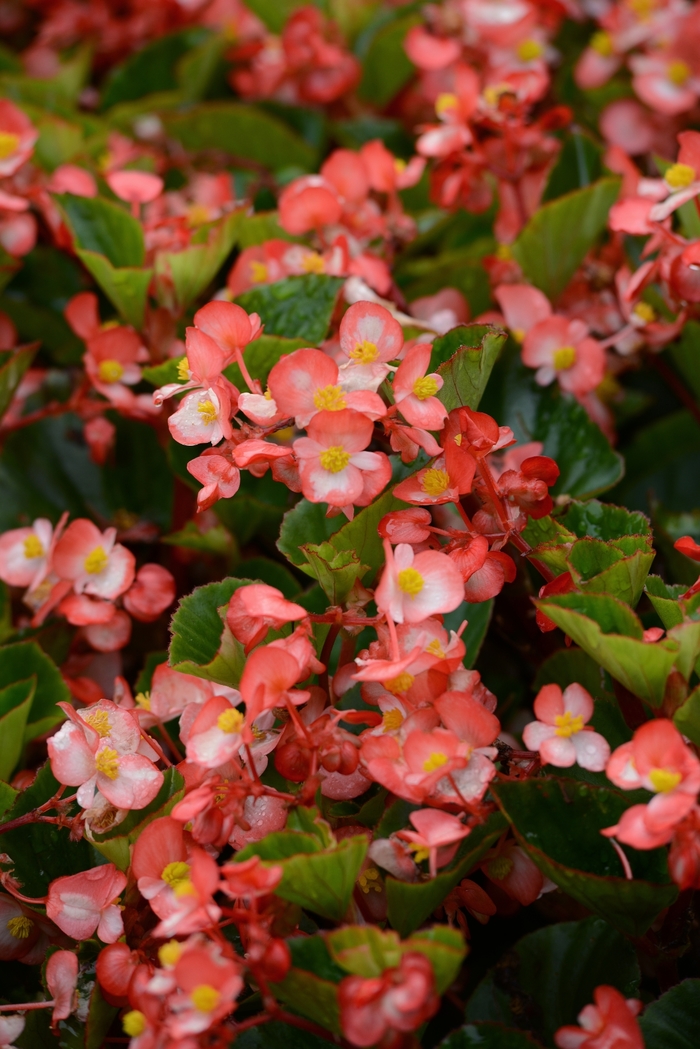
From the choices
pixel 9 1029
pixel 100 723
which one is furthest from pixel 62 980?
pixel 100 723

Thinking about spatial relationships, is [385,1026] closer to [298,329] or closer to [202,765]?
[202,765]

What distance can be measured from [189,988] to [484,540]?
28cm

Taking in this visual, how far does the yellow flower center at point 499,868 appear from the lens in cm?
57

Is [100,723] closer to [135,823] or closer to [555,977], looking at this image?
[135,823]

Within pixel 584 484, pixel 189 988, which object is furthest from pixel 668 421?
pixel 189 988

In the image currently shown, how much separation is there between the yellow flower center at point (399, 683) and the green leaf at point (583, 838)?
7cm

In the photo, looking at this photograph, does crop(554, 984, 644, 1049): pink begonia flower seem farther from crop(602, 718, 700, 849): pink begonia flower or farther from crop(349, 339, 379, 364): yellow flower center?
crop(349, 339, 379, 364): yellow flower center

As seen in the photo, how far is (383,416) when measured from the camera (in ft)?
1.85

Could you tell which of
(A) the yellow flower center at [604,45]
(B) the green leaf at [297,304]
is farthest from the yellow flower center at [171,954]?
(A) the yellow flower center at [604,45]

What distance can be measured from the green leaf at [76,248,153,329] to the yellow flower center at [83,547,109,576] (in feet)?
0.71

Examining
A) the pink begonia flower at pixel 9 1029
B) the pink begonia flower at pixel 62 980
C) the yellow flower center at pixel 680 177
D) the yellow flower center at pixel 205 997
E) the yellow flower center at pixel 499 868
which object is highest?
the yellow flower center at pixel 680 177

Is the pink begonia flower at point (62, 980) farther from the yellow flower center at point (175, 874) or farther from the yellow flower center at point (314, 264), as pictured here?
the yellow flower center at point (314, 264)

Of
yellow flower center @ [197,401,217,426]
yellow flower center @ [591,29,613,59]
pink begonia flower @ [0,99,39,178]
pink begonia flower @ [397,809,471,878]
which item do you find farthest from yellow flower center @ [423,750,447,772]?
yellow flower center @ [591,29,613,59]

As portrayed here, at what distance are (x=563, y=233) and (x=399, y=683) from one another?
48cm
